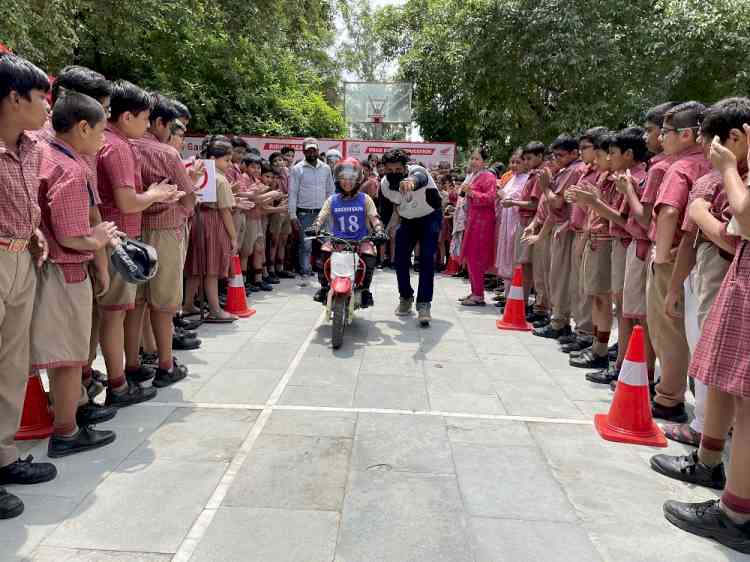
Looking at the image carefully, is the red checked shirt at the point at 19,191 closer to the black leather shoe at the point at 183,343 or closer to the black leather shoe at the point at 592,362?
the black leather shoe at the point at 183,343

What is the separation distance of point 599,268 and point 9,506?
14.6 ft

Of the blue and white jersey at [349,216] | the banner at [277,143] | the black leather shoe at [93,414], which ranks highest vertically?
the banner at [277,143]

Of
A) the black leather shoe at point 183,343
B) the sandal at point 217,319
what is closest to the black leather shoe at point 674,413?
the black leather shoe at point 183,343

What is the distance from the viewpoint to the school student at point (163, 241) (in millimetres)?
4398

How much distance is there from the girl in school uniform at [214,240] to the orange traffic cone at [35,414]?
3.04m

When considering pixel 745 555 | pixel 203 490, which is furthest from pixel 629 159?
pixel 203 490

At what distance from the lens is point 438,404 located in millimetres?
4410

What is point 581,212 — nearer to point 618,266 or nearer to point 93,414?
point 618,266

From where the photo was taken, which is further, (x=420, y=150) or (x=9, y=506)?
(x=420, y=150)

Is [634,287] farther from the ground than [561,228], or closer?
closer

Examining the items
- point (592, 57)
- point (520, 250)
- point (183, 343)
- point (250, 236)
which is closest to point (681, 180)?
point (520, 250)

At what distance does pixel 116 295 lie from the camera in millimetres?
3977

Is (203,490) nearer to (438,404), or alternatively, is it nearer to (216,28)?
(438,404)

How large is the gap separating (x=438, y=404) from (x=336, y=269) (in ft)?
6.80
